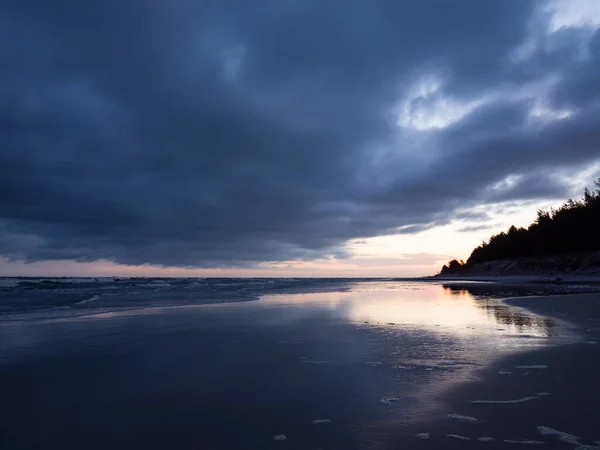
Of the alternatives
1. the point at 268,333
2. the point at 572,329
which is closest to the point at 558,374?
the point at 572,329

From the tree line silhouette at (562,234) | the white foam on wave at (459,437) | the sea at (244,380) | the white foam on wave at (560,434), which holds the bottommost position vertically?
the white foam on wave at (459,437)

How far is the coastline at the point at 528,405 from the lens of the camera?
385 centimetres

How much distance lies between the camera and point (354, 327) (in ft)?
37.8

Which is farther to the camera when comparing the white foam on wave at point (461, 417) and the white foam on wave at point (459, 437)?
the white foam on wave at point (461, 417)

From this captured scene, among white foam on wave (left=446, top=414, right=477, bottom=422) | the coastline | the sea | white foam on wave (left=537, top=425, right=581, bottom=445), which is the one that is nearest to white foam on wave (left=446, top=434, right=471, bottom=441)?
the coastline

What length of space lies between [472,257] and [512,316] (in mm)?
118035

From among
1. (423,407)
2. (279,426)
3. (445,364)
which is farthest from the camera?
(445,364)

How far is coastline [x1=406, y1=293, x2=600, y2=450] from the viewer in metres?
3.85

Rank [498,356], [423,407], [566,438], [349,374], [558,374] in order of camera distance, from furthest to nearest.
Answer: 1. [498,356]
2. [349,374]
3. [558,374]
4. [423,407]
5. [566,438]

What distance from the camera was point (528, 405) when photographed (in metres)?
4.71

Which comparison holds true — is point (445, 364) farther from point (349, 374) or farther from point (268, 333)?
point (268, 333)

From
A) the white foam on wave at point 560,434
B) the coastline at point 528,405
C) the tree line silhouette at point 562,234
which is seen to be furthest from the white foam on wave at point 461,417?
the tree line silhouette at point 562,234

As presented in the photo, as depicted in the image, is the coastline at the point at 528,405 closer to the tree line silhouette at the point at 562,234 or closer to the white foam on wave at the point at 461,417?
the white foam on wave at the point at 461,417

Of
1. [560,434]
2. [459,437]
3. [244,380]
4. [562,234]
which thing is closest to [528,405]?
[560,434]
